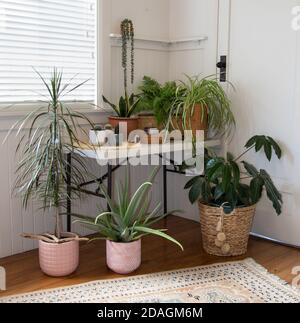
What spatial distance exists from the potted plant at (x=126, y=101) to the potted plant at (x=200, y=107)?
25 cm

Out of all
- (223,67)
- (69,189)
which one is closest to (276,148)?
(223,67)

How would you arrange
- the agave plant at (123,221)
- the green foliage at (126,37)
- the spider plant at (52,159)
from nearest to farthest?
1. the spider plant at (52,159)
2. the agave plant at (123,221)
3. the green foliage at (126,37)

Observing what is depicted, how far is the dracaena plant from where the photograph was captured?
7.98 ft

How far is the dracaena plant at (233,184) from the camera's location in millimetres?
2432

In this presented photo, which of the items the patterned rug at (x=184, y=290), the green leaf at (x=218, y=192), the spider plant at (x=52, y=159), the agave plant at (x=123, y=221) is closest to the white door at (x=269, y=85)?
the green leaf at (x=218, y=192)

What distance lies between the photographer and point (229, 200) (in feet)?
8.22

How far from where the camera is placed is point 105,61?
290 cm

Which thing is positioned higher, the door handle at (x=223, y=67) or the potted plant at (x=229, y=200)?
the door handle at (x=223, y=67)

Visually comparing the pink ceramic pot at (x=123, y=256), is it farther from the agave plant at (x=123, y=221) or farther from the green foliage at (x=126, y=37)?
the green foliage at (x=126, y=37)

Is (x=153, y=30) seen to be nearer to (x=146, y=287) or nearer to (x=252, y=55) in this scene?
(x=252, y=55)

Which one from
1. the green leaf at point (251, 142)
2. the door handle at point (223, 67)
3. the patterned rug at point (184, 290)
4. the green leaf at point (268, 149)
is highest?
the door handle at point (223, 67)

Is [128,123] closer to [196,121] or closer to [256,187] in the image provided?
[196,121]

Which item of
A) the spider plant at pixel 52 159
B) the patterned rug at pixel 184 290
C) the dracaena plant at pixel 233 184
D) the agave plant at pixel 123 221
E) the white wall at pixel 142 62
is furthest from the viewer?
the white wall at pixel 142 62

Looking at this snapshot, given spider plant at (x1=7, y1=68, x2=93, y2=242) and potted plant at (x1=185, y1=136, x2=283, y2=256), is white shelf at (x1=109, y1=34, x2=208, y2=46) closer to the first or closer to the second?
spider plant at (x1=7, y1=68, x2=93, y2=242)
